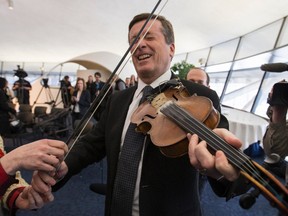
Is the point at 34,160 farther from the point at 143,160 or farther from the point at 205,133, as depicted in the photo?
the point at 205,133

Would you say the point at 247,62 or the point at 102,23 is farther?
the point at 102,23

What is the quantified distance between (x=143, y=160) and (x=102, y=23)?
28.5 ft

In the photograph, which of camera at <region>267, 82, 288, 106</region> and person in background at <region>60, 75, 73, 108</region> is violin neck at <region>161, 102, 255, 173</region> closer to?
camera at <region>267, 82, 288, 106</region>

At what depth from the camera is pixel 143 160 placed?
0.88 m

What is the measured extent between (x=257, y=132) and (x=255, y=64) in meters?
2.45

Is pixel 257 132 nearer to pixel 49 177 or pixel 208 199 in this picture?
pixel 208 199

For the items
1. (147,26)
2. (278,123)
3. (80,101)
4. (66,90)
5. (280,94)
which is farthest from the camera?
(66,90)

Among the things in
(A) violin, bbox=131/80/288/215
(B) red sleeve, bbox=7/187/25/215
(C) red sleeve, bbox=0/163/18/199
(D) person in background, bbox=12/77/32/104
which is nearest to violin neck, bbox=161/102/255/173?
(A) violin, bbox=131/80/288/215

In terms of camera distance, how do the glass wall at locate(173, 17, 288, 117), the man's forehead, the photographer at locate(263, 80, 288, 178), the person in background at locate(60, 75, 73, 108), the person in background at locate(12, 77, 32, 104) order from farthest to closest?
1. the person in background at locate(60, 75, 73, 108)
2. the person in background at locate(12, 77, 32, 104)
3. the glass wall at locate(173, 17, 288, 117)
4. the man's forehead
5. the photographer at locate(263, 80, 288, 178)

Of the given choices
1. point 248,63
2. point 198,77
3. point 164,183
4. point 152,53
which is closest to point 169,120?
point 164,183

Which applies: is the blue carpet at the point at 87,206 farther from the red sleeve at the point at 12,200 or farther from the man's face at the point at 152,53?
the man's face at the point at 152,53

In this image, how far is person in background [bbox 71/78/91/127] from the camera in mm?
5206

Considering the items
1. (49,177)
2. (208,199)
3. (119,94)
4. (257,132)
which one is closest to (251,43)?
(257,132)

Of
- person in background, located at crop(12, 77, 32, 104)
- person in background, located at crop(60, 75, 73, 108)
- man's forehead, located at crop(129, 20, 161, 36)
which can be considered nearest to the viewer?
man's forehead, located at crop(129, 20, 161, 36)
